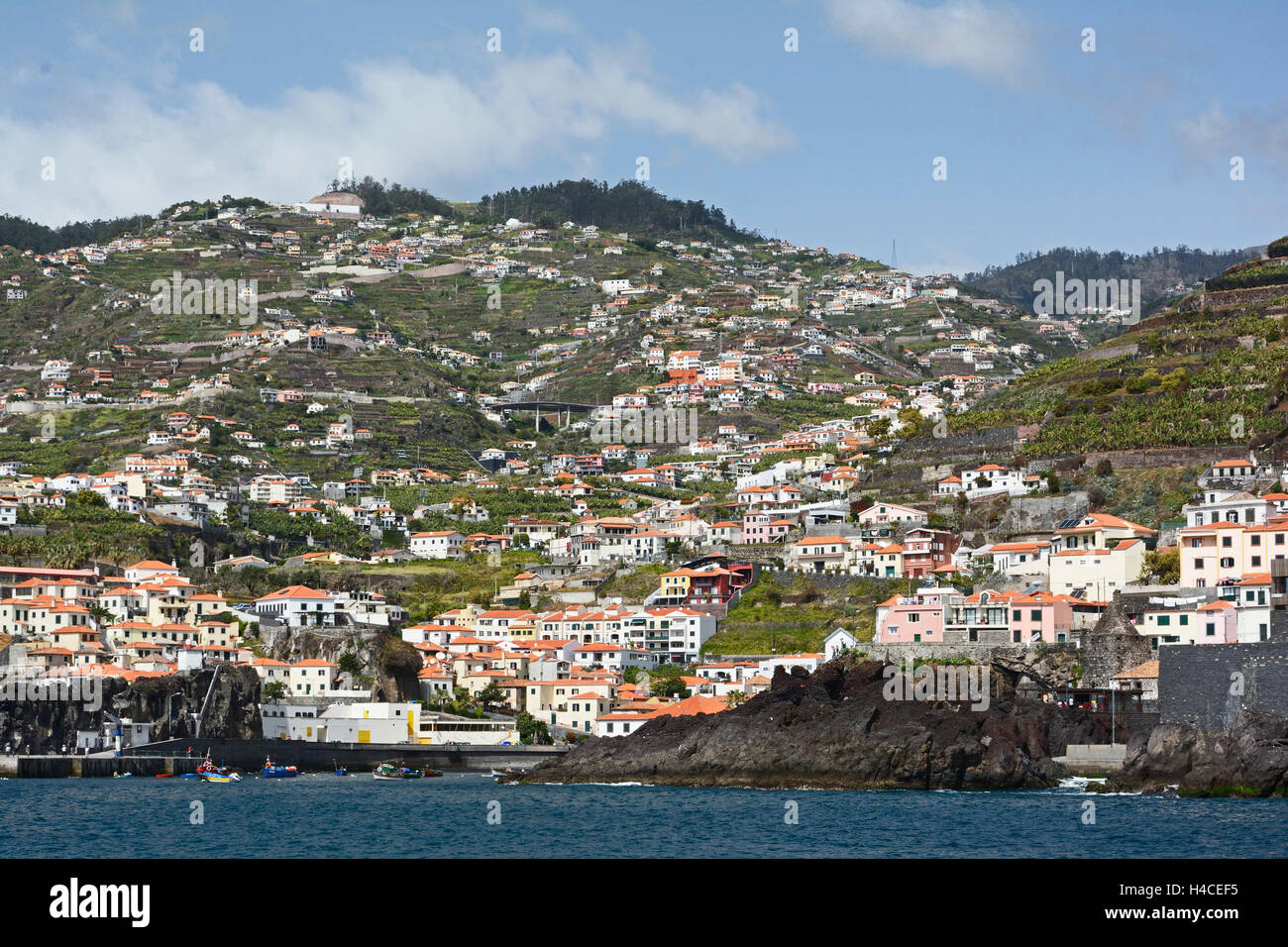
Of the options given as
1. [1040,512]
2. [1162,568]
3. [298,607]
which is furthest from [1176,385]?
[298,607]

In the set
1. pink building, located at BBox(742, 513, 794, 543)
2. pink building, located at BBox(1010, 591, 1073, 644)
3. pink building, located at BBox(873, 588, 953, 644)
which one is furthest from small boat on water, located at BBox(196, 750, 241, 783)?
pink building, located at BBox(742, 513, 794, 543)

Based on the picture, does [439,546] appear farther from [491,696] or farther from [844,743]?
[844,743]

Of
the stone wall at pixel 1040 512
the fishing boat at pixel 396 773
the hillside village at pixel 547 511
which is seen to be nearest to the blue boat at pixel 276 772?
the fishing boat at pixel 396 773

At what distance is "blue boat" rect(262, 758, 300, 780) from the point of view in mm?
65188

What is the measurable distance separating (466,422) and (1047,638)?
3459 inches

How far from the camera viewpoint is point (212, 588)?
88.4 metres

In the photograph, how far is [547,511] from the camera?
364ft

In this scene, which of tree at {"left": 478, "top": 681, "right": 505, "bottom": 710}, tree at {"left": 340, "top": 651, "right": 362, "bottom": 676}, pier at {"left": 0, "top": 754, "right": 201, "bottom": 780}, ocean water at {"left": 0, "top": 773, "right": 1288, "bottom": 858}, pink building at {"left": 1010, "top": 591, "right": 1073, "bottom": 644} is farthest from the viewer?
tree at {"left": 340, "top": 651, "right": 362, "bottom": 676}

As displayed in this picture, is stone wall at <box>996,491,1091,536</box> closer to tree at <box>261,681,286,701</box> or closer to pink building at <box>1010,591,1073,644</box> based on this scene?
pink building at <box>1010,591,1073,644</box>

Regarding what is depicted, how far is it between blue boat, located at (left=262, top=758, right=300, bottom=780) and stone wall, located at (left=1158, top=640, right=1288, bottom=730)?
33.3 metres

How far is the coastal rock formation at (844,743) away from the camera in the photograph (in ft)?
174
